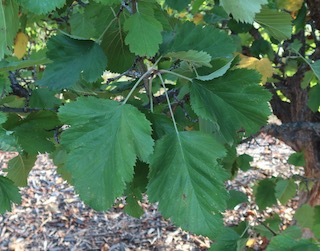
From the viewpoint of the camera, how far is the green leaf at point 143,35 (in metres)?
0.64

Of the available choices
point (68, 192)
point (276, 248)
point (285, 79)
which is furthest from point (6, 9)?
point (68, 192)

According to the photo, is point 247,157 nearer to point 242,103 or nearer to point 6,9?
point 242,103

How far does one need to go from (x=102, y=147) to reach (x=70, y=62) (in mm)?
193

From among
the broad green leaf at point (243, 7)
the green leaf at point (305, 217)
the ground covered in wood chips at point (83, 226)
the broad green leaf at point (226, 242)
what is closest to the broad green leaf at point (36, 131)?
the broad green leaf at point (243, 7)

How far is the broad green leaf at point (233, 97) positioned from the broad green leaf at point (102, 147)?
0.10 metres

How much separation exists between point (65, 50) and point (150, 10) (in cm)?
15

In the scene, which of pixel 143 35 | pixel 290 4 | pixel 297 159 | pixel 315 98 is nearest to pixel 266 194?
pixel 297 159

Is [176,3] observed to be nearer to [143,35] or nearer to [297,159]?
[143,35]

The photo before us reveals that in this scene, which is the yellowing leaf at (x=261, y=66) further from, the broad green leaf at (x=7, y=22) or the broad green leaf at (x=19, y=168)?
the broad green leaf at (x=7, y=22)

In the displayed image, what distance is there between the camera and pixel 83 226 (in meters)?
2.82

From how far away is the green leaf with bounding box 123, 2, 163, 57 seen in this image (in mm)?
638

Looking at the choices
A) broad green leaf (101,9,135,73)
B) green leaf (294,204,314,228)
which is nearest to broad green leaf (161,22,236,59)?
broad green leaf (101,9,135,73)

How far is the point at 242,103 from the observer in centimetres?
63

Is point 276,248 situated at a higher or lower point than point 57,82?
lower
